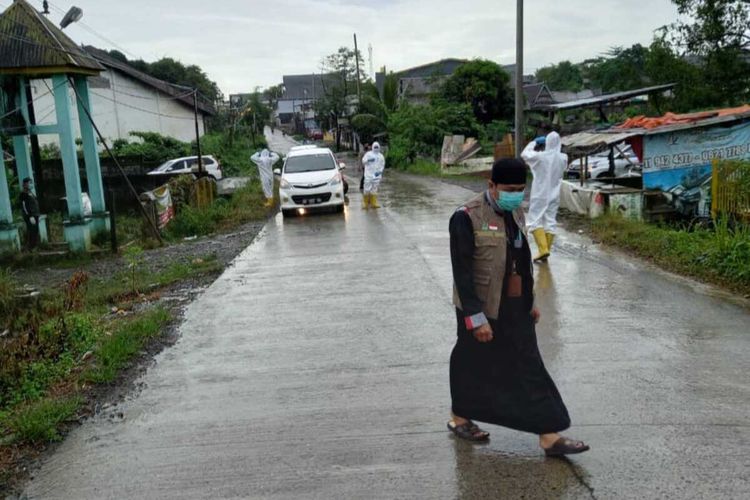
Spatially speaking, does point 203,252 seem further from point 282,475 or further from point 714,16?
point 714,16

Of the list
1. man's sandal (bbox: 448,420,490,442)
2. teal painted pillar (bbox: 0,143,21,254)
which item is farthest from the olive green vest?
teal painted pillar (bbox: 0,143,21,254)

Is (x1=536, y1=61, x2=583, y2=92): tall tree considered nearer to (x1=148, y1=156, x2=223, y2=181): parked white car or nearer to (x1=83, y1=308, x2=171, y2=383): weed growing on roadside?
(x1=148, y1=156, x2=223, y2=181): parked white car

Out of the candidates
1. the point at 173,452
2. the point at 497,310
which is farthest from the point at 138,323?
the point at 497,310

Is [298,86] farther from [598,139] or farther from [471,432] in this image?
[471,432]

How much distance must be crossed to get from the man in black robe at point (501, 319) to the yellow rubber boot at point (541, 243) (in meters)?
5.96

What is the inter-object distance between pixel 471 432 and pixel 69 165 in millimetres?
11174

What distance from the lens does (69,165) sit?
12.9 metres

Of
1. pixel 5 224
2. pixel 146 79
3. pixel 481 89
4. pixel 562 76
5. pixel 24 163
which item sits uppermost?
pixel 562 76

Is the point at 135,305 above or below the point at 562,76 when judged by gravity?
below

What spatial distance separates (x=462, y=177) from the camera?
27.4 m

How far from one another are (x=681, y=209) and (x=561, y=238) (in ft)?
9.33

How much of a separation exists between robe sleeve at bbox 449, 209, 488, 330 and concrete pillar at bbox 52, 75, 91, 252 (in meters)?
10.9

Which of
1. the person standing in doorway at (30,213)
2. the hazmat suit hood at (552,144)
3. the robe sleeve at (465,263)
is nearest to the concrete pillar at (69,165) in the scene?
the person standing in doorway at (30,213)

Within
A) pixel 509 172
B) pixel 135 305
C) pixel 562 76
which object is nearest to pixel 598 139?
pixel 135 305
